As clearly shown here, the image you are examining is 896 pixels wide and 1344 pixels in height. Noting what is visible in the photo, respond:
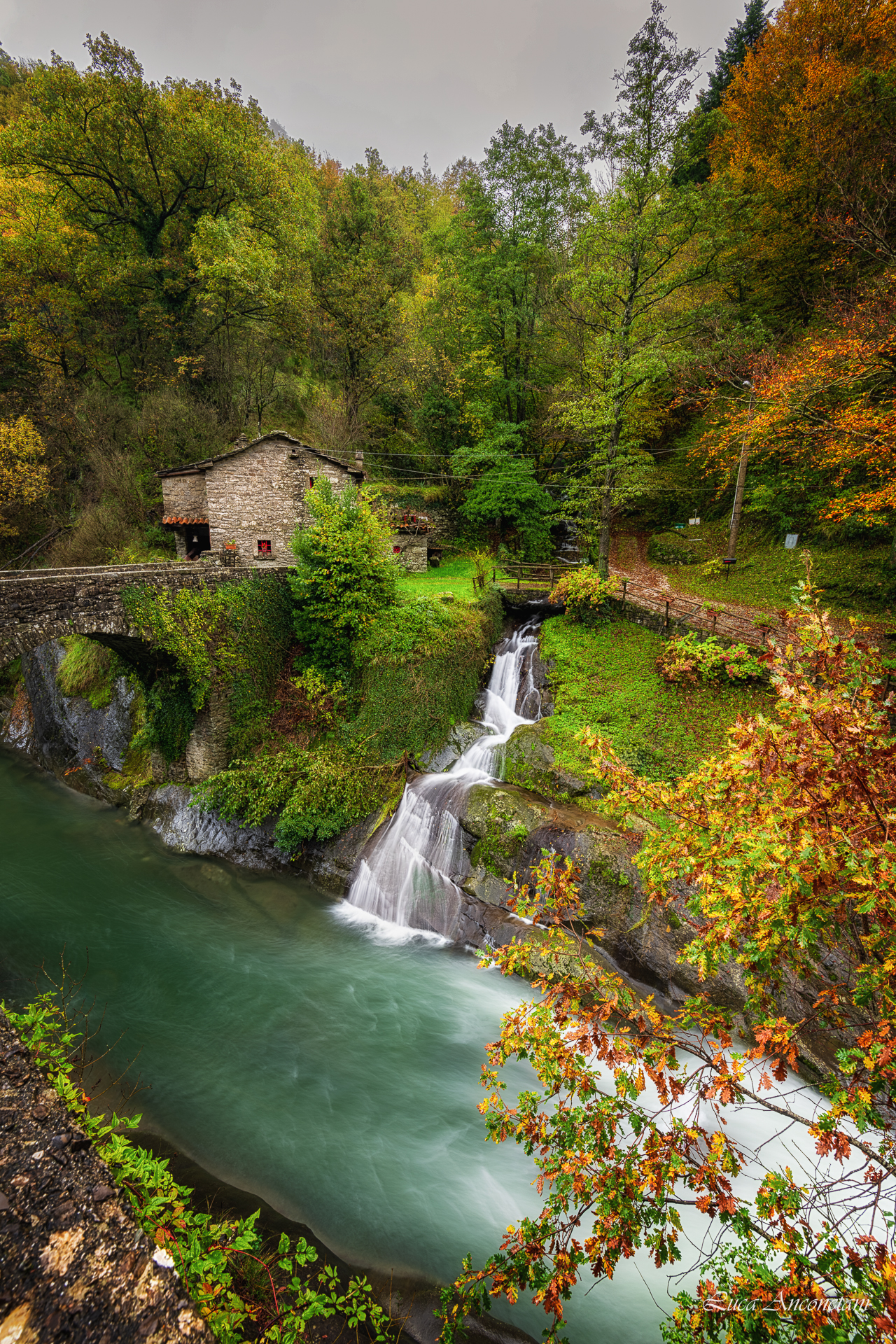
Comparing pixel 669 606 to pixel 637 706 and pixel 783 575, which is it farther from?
pixel 783 575

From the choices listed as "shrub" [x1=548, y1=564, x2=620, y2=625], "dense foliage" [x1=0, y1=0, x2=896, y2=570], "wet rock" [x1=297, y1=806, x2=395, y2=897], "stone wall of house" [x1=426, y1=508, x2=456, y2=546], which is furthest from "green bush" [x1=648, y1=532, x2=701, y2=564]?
"wet rock" [x1=297, y1=806, x2=395, y2=897]

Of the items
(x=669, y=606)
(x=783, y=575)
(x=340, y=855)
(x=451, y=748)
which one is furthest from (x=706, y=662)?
(x=340, y=855)

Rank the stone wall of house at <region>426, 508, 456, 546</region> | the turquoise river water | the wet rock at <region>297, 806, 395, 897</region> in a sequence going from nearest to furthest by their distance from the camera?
1. the turquoise river water
2. the wet rock at <region>297, 806, 395, 897</region>
3. the stone wall of house at <region>426, 508, 456, 546</region>

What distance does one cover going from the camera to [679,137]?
12.2m

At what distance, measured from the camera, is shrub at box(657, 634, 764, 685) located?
1090cm

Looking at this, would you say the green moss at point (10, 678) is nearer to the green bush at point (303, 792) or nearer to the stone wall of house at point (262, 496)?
the stone wall of house at point (262, 496)

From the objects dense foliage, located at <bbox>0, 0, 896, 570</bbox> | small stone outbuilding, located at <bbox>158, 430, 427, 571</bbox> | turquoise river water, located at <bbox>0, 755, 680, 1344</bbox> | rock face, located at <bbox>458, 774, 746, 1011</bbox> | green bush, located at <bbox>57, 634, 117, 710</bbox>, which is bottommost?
turquoise river water, located at <bbox>0, 755, 680, 1344</bbox>

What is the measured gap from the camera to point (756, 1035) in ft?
9.17

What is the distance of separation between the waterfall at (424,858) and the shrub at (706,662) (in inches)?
171


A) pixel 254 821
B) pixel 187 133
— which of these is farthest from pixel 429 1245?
pixel 187 133

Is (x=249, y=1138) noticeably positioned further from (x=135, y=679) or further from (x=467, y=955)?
(x=135, y=679)

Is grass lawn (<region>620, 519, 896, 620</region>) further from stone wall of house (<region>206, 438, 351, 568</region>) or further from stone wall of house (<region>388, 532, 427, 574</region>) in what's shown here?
stone wall of house (<region>206, 438, 351, 568</region>)

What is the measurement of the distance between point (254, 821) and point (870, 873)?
1079 centimetres

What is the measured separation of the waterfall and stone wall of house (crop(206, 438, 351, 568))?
8352 mm
